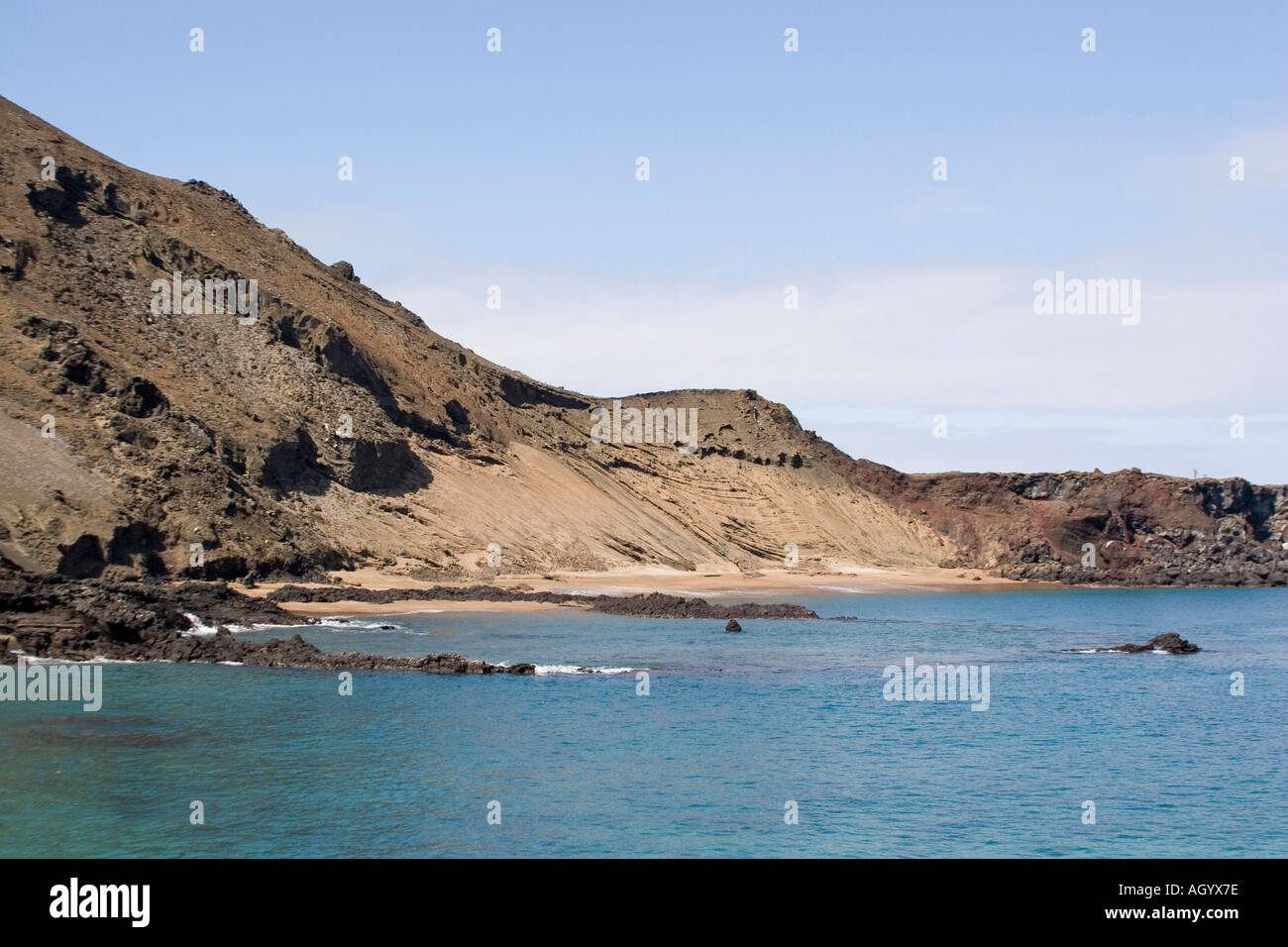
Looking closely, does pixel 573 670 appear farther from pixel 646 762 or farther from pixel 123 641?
pixel 123 641

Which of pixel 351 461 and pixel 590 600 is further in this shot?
pixel 351 461

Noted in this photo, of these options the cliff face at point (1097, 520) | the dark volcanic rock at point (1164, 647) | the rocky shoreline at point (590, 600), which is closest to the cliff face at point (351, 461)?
the cliff face at point (1097, 520)

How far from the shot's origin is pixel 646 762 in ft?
81.0

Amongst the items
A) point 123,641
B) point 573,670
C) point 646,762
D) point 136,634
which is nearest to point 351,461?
point 136,634

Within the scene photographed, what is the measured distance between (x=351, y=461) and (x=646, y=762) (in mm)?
53862

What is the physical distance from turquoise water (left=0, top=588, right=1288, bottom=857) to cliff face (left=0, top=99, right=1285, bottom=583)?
723 inches

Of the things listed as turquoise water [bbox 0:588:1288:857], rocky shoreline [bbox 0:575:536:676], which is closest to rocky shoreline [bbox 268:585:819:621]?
turquoise water [bbox 0:588:1288:857]

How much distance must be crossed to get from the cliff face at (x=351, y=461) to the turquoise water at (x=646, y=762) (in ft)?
60.2

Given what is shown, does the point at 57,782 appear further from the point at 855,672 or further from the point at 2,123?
the point at 2,123

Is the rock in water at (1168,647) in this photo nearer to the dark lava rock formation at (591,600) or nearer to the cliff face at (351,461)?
the dark lava rock formation at (591,600)

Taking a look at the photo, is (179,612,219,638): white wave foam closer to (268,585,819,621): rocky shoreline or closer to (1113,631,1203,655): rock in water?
(268,585,819,621): rocky shoreline

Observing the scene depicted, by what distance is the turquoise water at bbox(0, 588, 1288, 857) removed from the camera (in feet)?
62.2
